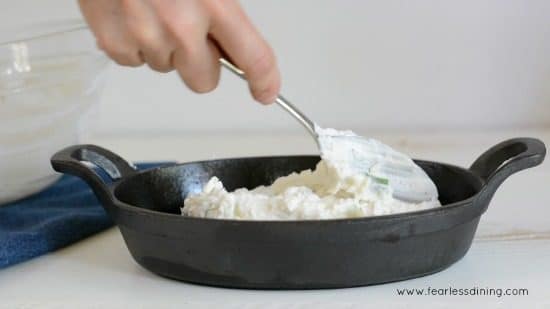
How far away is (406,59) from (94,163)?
1.91 feet

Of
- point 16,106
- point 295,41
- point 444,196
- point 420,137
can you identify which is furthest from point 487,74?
point 16,106

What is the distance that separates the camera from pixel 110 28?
2.08 ft

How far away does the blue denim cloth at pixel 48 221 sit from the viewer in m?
0.79

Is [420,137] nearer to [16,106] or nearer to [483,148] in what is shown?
[483,148]

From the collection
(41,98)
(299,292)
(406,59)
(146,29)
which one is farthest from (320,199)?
(406,59)

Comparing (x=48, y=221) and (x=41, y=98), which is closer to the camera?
(x=48, y=221)

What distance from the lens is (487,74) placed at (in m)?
1.31

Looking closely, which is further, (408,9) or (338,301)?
(408,9)

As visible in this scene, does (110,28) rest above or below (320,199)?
above

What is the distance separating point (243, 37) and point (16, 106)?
1.16ft

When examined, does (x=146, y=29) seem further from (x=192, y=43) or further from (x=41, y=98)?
(x=41, y=98)

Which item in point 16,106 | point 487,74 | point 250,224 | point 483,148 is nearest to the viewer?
point 250,224

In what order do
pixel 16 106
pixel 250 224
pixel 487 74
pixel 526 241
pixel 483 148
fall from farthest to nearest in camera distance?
pixel 487 74, pixel 483 148, pixel 16 106, pixel 526 241, pixel 250 224

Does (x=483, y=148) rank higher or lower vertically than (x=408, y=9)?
lower
